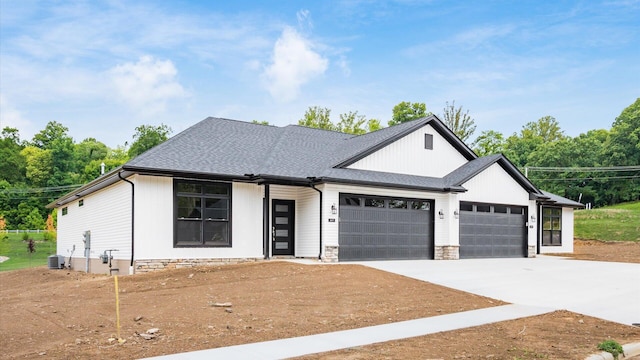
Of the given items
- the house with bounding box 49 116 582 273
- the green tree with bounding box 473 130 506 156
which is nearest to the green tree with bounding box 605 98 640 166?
the green tree with bounding box 473 130 506 156

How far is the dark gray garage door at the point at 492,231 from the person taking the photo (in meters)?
22.0

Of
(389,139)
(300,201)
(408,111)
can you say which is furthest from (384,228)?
(408,111)

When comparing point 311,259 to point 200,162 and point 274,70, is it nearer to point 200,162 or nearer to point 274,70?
point 200,162

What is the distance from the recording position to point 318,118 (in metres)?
53.1

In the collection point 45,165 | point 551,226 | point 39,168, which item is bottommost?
point 551,226

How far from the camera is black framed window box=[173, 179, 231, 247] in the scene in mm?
16656

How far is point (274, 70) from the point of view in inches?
1330

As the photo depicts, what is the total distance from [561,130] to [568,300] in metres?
76.3

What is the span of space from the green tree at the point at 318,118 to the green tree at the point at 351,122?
2.65 feet

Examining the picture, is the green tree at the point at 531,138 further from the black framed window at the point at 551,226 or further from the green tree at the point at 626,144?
the black framed window at the point at 551,226

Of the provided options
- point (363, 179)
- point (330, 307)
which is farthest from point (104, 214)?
point (330, 307)

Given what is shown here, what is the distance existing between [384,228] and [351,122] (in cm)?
3439

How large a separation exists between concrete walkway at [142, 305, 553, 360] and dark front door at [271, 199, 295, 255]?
32.2ft

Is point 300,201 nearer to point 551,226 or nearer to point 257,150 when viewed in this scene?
point 257,150
